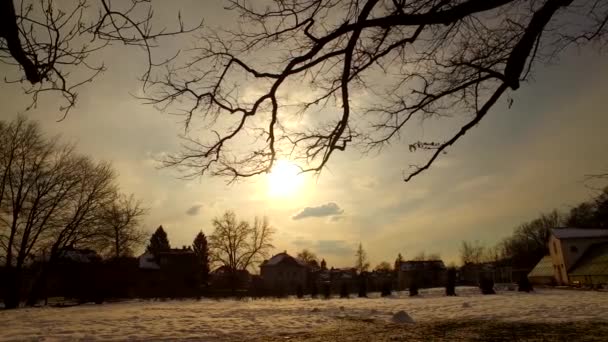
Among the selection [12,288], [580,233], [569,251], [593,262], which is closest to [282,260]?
[569,251]

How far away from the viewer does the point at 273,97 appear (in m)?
6.55

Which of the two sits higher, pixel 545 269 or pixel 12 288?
pixel 545 269

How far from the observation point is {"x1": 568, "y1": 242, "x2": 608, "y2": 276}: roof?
38.3 m

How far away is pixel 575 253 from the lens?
153 feet

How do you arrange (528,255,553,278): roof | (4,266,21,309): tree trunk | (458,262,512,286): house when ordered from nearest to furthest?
(4,266,21,309): tree trunk
(528,255,553,278): roof
(458,262,512,286): house

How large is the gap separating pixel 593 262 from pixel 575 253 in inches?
212

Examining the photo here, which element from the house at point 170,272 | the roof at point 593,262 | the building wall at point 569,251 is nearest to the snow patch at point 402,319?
the roof at point 593,262

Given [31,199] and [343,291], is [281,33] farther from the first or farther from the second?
[343,291]

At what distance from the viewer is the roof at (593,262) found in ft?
126

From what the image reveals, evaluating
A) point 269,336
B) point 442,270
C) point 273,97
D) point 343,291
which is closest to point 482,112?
point 273,97

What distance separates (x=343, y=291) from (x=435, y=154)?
3483 centimetres

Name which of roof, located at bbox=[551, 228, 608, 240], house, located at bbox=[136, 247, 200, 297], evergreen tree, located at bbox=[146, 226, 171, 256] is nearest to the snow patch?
roof, located at bbox=[551, 228, 608, 240]

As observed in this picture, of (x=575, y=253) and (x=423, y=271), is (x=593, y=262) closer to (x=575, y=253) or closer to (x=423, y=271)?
(x=575, y=253)

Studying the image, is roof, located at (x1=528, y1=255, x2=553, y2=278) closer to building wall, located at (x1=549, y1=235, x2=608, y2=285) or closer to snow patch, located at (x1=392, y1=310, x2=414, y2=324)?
building wall, located at (x1=549, y1=235, x2=608, y2=285)
